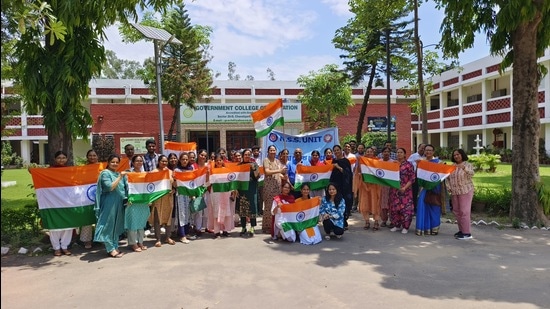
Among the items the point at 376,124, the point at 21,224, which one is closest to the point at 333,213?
the point at 21,224

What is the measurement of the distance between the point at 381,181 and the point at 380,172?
0.18 meters

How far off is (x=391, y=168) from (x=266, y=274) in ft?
12.2

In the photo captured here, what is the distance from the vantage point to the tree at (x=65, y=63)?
275 inches

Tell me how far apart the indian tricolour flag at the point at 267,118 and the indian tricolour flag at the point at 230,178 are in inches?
35.8

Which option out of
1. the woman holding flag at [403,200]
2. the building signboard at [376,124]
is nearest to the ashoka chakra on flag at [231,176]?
the woman holding flag at [403,200]

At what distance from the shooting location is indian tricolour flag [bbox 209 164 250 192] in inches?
308

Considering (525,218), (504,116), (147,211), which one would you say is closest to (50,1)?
(147,211)

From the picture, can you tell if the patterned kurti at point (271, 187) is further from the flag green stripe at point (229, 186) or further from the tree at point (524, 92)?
the tree at point (524, 92)

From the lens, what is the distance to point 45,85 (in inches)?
279

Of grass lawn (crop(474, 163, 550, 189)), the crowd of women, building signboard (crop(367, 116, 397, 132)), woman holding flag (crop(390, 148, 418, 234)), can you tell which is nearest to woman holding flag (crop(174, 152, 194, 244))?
the crowd of women

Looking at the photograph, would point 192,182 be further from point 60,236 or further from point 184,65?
point 184,65

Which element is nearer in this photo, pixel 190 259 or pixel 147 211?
pixel 190 259

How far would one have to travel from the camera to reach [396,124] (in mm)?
32219

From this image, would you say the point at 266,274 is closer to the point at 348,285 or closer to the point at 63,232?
the point at 348,285
